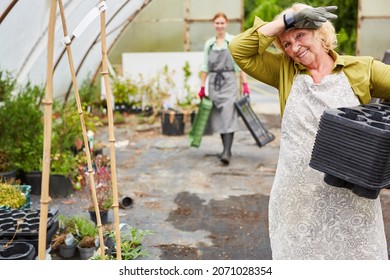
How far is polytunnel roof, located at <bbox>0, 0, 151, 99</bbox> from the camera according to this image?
17.9ft

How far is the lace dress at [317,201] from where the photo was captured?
2367mm

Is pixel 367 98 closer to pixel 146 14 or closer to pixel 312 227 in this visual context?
pixel 312 227

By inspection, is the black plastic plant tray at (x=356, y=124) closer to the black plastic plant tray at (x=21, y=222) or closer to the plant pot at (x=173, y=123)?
the black plastic plant tray at (x=21, y=222)

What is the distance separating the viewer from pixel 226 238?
4496 millimetres

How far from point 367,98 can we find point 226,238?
7.68 ft

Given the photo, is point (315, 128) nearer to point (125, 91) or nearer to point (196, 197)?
point (196, 197)

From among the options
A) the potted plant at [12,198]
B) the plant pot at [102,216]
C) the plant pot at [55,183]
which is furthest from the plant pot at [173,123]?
the potted plant at [12,198]

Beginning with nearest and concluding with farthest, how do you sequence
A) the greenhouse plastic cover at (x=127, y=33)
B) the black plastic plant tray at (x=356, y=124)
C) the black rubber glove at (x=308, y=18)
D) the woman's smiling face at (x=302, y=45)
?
Answer: the black plastic plant tray at (x=356, y=124)
the black rubber glove at (x=308, y=18)
the woman's smiling face at (x=302, y=45)
the greenhouse plastic cover at (x=127, y=33)

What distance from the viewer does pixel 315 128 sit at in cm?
→ 237

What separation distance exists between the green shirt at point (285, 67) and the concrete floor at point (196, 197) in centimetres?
195

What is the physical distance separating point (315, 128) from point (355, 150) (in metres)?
0.28

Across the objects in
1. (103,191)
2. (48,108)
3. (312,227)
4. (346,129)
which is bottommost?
(103,191)

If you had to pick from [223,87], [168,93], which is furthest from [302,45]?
[168,93]
